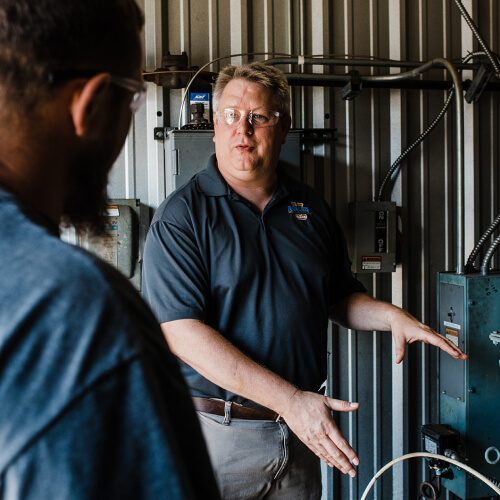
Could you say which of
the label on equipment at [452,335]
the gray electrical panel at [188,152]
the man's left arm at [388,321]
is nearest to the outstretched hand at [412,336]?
the man's left arm at [388,321]

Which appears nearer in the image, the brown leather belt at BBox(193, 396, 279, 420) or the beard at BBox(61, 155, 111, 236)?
the beard at BBox(61, 155, 111, 236)

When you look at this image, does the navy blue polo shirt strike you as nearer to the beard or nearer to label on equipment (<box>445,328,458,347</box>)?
label on equipment (<box>445,328,458,347</box>)

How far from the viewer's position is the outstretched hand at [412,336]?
5.51 ft

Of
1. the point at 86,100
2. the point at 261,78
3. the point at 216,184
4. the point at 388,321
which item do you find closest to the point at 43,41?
the point at 86,100

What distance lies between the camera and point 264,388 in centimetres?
151

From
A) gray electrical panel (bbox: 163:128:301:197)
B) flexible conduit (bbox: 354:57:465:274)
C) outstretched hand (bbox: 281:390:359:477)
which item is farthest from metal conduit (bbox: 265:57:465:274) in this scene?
outstretched hand (bbox: 281:390:359:477)

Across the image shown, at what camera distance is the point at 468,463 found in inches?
A: 80.4

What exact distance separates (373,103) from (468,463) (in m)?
1.73

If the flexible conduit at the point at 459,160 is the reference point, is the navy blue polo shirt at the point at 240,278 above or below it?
below

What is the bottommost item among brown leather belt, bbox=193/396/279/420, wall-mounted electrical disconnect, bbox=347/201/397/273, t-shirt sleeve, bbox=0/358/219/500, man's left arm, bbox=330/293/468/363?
brown leather belt, bbox=193/396/279/420

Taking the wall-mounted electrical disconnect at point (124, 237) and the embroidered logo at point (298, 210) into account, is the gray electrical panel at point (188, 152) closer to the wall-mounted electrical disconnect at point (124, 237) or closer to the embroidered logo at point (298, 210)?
the wall-mounted electrical disconnect at point (124, 237)

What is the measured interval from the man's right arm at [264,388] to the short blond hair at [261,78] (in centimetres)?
92

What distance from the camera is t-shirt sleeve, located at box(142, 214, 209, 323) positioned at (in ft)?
5.39

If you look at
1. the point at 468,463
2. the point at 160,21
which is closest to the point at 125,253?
the point at 160,21
